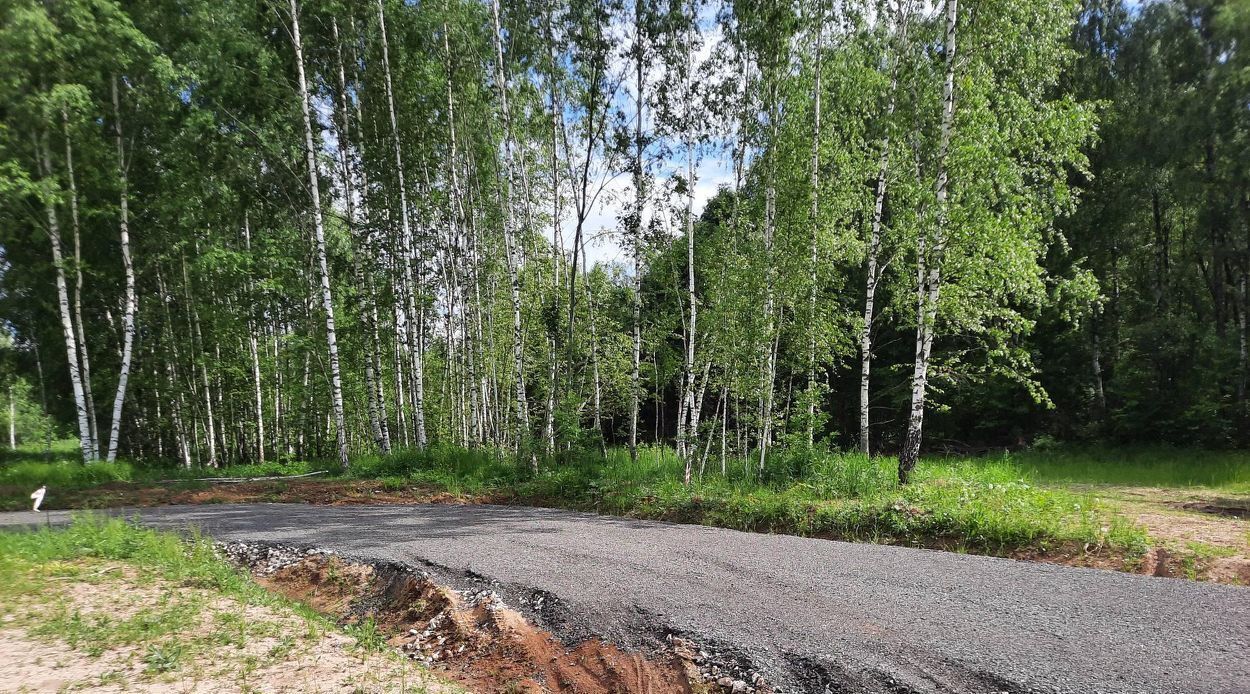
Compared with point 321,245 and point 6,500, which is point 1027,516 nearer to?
point 321,245

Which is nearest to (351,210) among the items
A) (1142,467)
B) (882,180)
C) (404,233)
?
(404,233)

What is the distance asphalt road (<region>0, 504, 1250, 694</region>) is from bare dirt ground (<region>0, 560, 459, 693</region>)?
4.64ft

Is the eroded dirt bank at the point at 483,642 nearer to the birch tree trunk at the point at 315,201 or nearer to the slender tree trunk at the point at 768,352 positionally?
the slender tree trunk at the point at 768,352

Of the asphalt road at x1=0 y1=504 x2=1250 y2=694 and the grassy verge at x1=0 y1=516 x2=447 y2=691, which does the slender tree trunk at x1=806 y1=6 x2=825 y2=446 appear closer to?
the asphalt road at x1=0 y1=504 x2=1250 y2=694

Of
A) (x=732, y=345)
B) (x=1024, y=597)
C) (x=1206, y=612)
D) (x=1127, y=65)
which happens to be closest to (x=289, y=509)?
(x=732, y=345)

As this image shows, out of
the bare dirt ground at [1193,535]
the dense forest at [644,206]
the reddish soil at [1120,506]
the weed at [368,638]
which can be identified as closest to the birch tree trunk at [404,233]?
the dense forest at [644,206]

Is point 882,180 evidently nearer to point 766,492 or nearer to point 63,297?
point 766,492

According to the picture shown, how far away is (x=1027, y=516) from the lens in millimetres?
6520

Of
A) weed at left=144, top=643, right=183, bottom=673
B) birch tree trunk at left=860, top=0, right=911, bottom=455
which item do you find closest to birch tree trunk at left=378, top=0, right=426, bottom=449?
weed at left=144, top=643, right=183, bottom=673

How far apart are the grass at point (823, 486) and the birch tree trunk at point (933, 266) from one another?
0.73 meters

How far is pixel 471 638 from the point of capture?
4.66 m

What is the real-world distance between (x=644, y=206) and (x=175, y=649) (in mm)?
12015

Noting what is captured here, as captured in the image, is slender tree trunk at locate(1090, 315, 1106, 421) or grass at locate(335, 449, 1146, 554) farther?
slender tree trunk at locate(1090, 315, 1106, 421)

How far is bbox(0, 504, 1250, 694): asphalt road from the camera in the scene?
3436mm
